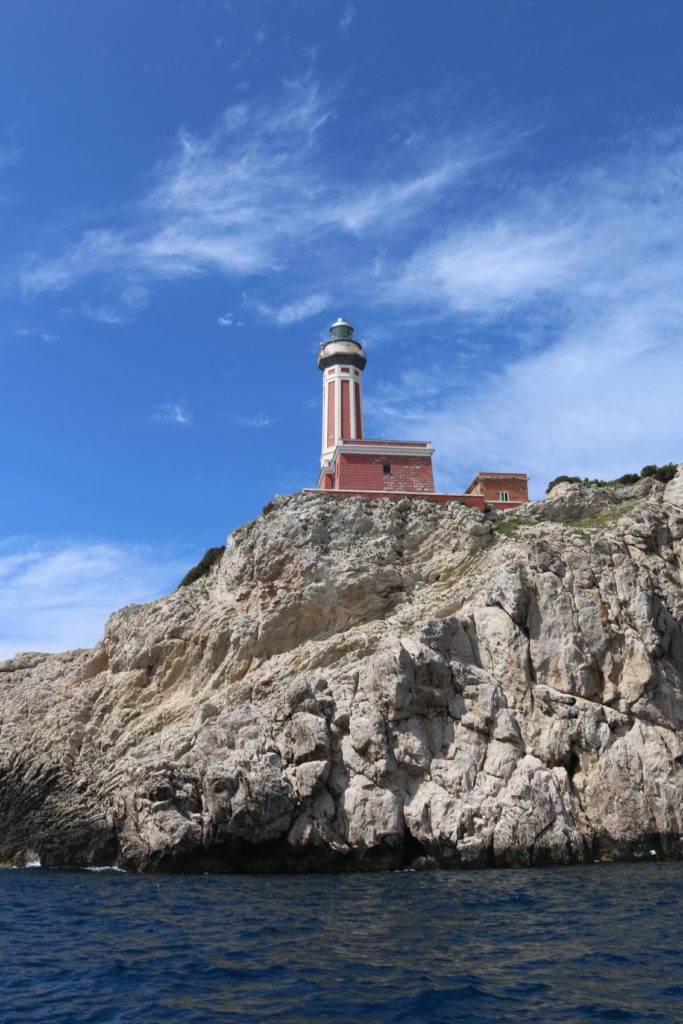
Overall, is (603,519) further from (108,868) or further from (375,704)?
(108,868)

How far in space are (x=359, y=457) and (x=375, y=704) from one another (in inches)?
654

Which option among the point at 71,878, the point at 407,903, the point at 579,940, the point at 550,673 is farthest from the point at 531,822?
the point at 71,878

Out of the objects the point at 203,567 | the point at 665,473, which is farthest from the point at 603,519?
the point at 203,567

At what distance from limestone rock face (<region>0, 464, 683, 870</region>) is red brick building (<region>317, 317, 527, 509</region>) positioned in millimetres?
4142

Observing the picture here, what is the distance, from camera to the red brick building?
41406mm

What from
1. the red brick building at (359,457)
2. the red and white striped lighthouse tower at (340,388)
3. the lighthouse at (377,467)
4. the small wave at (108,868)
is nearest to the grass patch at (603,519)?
the red brick building at (359,457)

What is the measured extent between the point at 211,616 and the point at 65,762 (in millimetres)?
7924

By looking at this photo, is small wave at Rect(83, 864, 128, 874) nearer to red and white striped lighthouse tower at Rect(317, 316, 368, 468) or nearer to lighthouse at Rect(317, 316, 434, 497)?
lighthouse at Rect(317, 316, 434, 497)

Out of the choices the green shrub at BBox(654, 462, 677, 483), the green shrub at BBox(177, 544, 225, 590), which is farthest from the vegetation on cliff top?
the green shrub at BBox(177, 544, 225, 590)

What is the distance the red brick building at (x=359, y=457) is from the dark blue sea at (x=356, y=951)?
840 inches

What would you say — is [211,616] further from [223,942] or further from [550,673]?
→ [223,942]

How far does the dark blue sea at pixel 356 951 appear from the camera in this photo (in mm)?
11234

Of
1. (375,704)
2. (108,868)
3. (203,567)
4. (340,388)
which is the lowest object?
(108,868)

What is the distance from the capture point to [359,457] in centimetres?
4175
